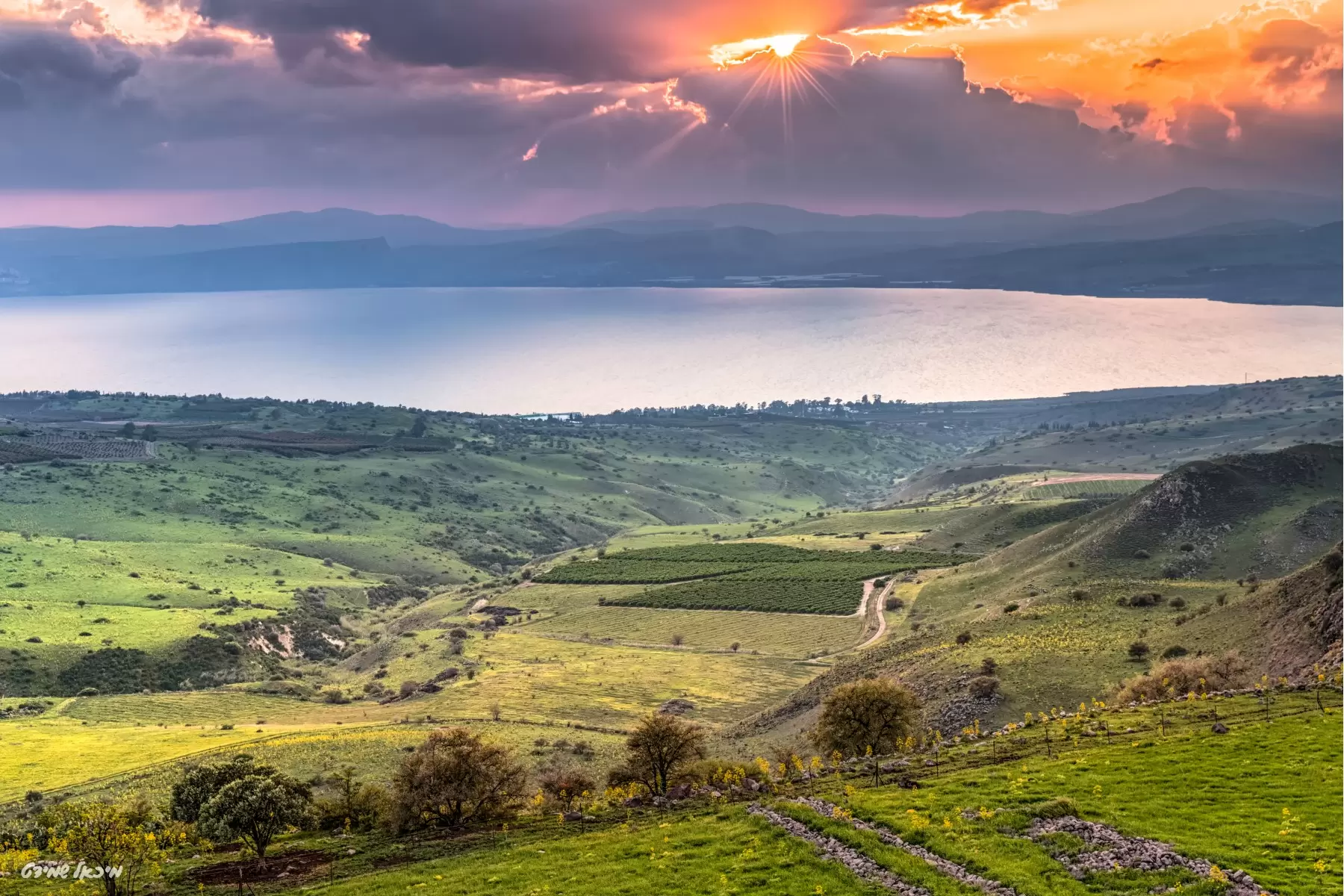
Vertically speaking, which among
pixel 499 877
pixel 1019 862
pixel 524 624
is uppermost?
pixel 1019 862

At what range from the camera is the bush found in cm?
5641

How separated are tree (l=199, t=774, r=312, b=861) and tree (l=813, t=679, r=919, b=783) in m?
22.4

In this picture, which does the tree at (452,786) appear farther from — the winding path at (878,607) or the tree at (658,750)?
the winding path at (878,607)

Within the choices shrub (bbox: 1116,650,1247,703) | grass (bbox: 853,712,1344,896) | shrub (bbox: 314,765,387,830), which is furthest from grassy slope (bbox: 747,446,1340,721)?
shrub (bbox: 314,765,387,830)

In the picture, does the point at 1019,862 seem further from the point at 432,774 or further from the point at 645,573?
the point at 645,573

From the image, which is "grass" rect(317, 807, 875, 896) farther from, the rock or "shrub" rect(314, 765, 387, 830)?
the rock

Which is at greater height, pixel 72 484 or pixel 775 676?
pixel 72 484

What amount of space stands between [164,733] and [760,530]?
110 m

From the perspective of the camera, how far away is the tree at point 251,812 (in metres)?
35.0

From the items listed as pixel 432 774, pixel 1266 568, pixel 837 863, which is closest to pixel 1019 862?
pixel 837 863

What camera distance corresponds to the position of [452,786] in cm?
3831

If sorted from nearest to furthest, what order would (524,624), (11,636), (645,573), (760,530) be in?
(11,636)
(524,624)
(645,573)
(760,530)

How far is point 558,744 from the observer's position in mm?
63062

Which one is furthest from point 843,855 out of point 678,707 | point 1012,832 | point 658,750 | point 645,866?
point 678,707
